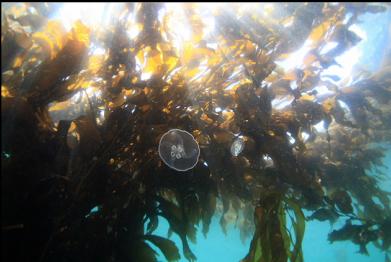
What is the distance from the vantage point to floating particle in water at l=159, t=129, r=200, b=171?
248 cm

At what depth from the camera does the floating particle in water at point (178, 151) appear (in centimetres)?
248

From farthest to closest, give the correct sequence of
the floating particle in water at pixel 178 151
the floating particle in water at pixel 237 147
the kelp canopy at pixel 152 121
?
the floating particle in water at pixel 237 147
the floating particle in water at pixel 178 151
the kelp canopy at pixel 152 121

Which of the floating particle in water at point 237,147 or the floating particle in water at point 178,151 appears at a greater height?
the floating particle in water at point 178,151

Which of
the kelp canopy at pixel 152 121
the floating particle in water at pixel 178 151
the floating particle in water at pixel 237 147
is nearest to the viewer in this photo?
the kelp canopy at pixel 152 121

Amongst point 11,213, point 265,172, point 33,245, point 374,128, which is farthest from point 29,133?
point 374,128

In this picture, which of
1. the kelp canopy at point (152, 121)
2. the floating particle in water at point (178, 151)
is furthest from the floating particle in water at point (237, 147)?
the floating particle in water at point (178, 151)

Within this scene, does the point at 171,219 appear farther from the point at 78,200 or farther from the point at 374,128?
the point at 374,128

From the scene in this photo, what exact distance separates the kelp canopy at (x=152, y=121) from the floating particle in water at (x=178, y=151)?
0.08 m

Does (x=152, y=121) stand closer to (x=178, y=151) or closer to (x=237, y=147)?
(x=178, y=151)

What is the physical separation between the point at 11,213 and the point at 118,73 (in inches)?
46.3

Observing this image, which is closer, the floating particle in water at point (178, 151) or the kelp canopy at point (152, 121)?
the kelp canopy at point (152, 121)

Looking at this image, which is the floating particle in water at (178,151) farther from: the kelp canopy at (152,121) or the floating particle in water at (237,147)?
the floating particle in water at (237,147)

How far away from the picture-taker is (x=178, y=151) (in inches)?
98.8

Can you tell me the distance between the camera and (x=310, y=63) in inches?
120
